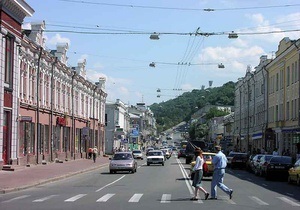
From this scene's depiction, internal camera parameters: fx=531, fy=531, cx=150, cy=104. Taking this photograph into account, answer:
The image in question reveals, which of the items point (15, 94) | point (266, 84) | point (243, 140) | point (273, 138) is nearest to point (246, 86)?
point (243, 140)

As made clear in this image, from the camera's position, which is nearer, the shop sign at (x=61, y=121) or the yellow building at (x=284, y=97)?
the yellow building at (x=284, y=97)

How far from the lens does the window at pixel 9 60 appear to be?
116ft

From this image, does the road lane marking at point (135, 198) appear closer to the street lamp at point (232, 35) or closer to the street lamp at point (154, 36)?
the street lamp at point (154, 36)

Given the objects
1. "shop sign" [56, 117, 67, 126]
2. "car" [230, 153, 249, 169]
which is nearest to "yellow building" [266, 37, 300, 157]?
"car" [230, 153, 249, 169]

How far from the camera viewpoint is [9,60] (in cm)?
3578

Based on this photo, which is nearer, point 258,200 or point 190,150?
point 258,200

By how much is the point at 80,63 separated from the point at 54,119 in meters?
19.4

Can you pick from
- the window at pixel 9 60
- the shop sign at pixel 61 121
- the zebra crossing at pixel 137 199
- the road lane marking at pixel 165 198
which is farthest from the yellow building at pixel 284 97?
the road lane marking at pixel 165 198

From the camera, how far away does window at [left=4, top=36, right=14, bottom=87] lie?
116ft

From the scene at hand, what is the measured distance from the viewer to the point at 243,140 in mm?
84625

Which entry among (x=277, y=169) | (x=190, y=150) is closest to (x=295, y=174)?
(x=277, y=169)

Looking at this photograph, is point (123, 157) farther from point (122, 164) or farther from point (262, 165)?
point (262, 165)

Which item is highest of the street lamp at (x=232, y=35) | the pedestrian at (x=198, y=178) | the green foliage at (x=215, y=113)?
the street lamp at (x=232, y=35)

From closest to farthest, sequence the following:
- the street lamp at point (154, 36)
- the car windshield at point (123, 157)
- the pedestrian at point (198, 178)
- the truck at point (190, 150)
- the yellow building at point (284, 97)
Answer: the pedestrian at point (198, 178) < the street lamp at point (154, 36) < the car windshield at point (123, 157) < the yellow building at point (284, 97) < the truck at point (190, 150)
